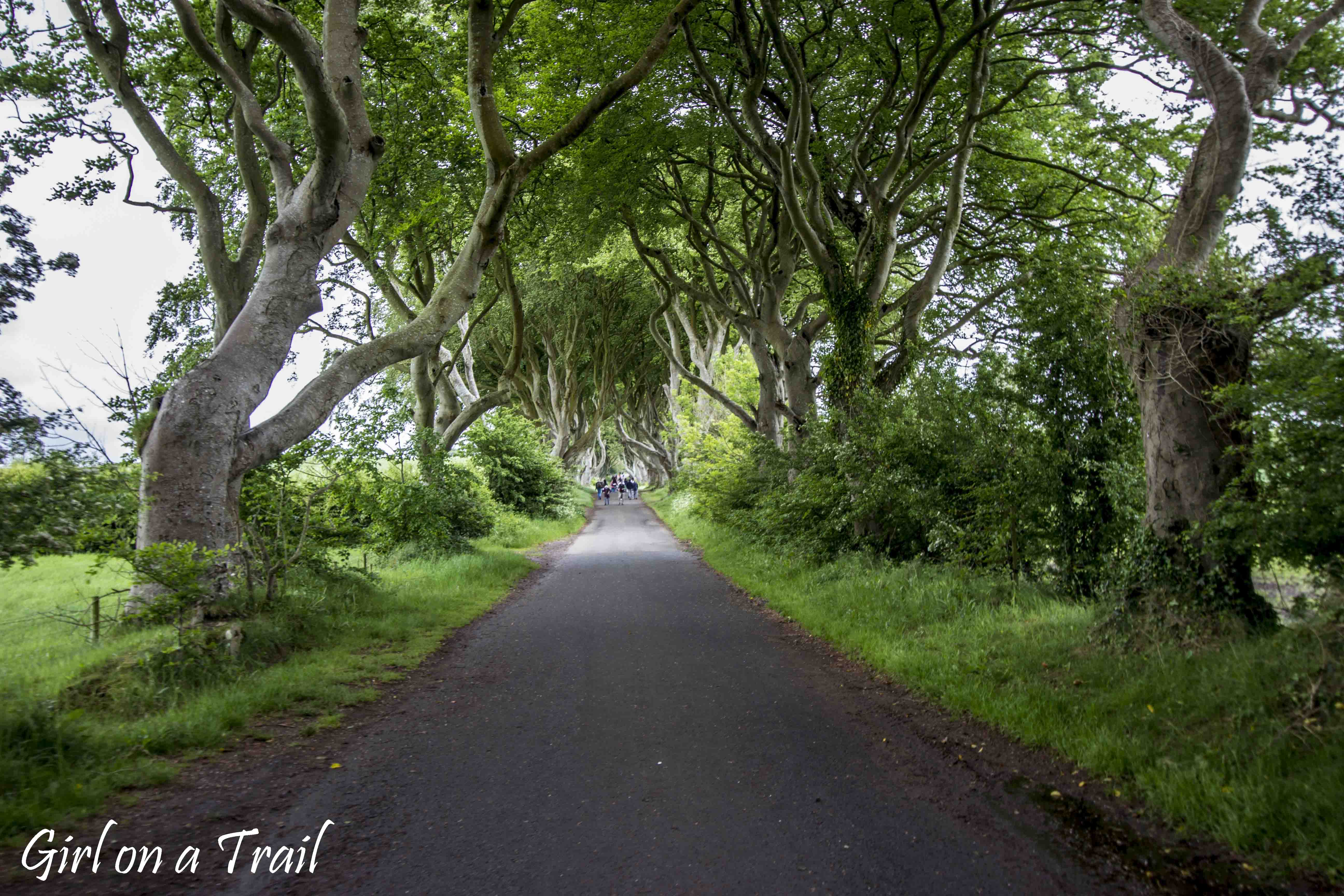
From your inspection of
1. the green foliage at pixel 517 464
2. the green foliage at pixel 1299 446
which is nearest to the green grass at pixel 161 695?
the green foliage at pixel 1299 446

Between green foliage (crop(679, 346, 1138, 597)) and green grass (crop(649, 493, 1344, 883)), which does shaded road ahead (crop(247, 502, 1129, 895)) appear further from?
green foliage (crop(679, 346, 1138, 597))

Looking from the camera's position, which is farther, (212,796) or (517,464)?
(517,464)

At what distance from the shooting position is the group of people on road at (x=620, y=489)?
46219 millimetres

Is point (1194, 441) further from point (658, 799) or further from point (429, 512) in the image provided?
point (429, 512)

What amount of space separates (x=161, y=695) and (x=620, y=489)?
138ft

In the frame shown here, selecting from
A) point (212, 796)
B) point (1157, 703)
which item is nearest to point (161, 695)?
point (212, 796)

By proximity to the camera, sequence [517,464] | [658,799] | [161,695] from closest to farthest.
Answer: [658,799] < [161,695] < [517,464]

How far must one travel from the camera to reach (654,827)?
12.1 ft

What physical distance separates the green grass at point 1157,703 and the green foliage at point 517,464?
668 inches

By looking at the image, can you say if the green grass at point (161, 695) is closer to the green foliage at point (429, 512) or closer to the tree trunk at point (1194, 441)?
the green foliage at point (429, 512)

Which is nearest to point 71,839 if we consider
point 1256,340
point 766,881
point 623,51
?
point 766,881

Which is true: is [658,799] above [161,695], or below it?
below

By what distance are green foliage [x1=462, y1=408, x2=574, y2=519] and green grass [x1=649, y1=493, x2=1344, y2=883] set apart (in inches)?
668

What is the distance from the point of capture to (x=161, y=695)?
5383mm
